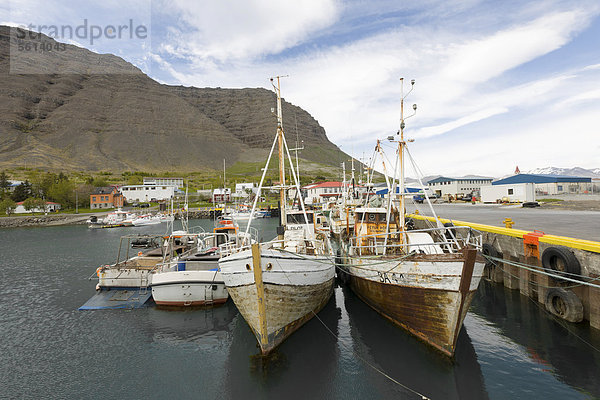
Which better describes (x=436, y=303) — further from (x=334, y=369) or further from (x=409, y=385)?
(x=334, y=369)

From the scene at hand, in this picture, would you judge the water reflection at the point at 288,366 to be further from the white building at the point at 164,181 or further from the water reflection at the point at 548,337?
the white building at the point at 164,181

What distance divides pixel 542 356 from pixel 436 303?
14.4 ft

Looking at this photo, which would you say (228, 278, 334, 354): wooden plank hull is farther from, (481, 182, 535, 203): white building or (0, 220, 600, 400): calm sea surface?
(481, 182, 535, 203): white building

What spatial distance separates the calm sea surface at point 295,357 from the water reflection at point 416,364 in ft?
0.12

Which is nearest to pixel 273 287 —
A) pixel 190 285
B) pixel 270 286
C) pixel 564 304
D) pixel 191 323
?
pixel 270 286

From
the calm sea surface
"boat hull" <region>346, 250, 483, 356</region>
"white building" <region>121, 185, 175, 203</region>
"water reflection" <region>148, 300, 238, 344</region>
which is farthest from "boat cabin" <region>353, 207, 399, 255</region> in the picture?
"white building" <region>121, 185, 175, 203</region>

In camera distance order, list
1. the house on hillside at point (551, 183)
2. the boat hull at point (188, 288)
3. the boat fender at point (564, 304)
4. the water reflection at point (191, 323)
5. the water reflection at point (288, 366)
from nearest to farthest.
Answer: the water reflection at point (288, 366) < the boat fender at point (564, 304) < the water reflection at point (191, 323) < the boat hull at point (188, 288) < the house on hillside at point (551, 183)

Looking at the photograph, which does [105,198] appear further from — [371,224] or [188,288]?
[371,224]

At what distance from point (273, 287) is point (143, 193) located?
10917cm

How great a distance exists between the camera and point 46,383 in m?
9.55

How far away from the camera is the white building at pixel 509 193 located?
43.2 meters

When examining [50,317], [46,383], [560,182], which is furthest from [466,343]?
[560,182]

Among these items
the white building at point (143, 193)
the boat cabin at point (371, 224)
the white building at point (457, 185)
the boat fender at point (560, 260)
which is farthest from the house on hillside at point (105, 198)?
the boat fender at point (560, 260)

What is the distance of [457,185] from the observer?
209 ft
